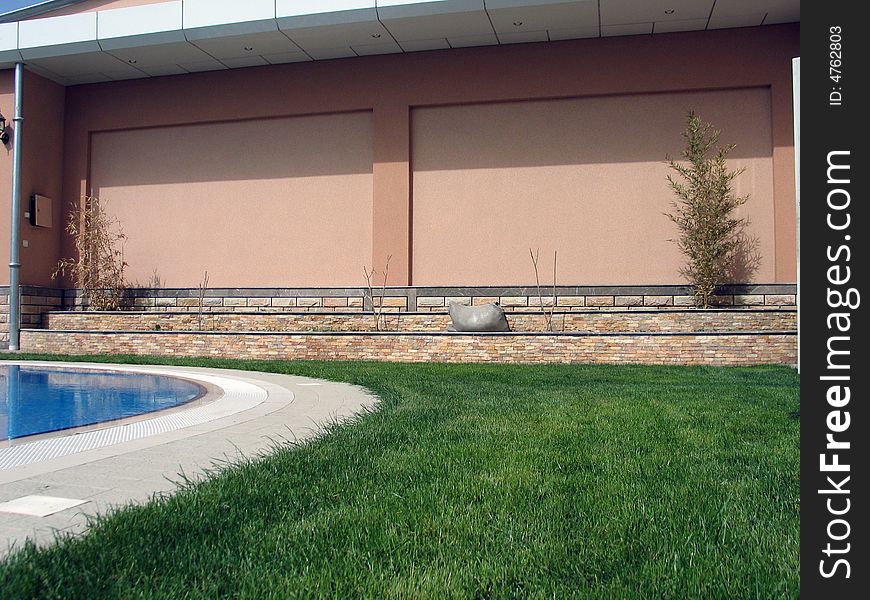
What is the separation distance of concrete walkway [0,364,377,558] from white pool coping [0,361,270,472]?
0.37ft

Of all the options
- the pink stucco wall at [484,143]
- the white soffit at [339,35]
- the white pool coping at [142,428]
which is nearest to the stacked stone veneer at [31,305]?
the pink stucco wall at [484,143]

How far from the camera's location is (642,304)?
12.3m

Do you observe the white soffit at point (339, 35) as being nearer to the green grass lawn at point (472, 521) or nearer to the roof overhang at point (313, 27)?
the roof overhang at point (313, 27)

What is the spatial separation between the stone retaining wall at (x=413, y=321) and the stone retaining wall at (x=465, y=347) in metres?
0.52

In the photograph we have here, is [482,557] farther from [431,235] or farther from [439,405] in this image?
[431,235]

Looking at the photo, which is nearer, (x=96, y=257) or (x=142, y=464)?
(x=142, y=464)

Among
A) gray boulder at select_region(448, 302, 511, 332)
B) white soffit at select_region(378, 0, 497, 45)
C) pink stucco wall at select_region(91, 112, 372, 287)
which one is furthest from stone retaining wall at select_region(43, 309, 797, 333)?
white soffit at select_region(378, 0, 497, 45)

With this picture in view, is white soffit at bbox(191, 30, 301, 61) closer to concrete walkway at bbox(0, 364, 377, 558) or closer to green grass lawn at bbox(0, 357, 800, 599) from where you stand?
concrete walkway at bbox(0, 364, 377, 558)

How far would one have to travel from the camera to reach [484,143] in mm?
13078

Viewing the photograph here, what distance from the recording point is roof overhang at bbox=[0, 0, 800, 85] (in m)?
11.4

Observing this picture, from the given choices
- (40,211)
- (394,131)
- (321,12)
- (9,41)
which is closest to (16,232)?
(40,211)

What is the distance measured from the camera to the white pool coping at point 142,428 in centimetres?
367

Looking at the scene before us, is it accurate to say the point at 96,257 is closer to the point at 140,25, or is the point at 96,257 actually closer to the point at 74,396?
the point at 140,25

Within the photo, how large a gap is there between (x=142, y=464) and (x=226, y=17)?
10768mm
